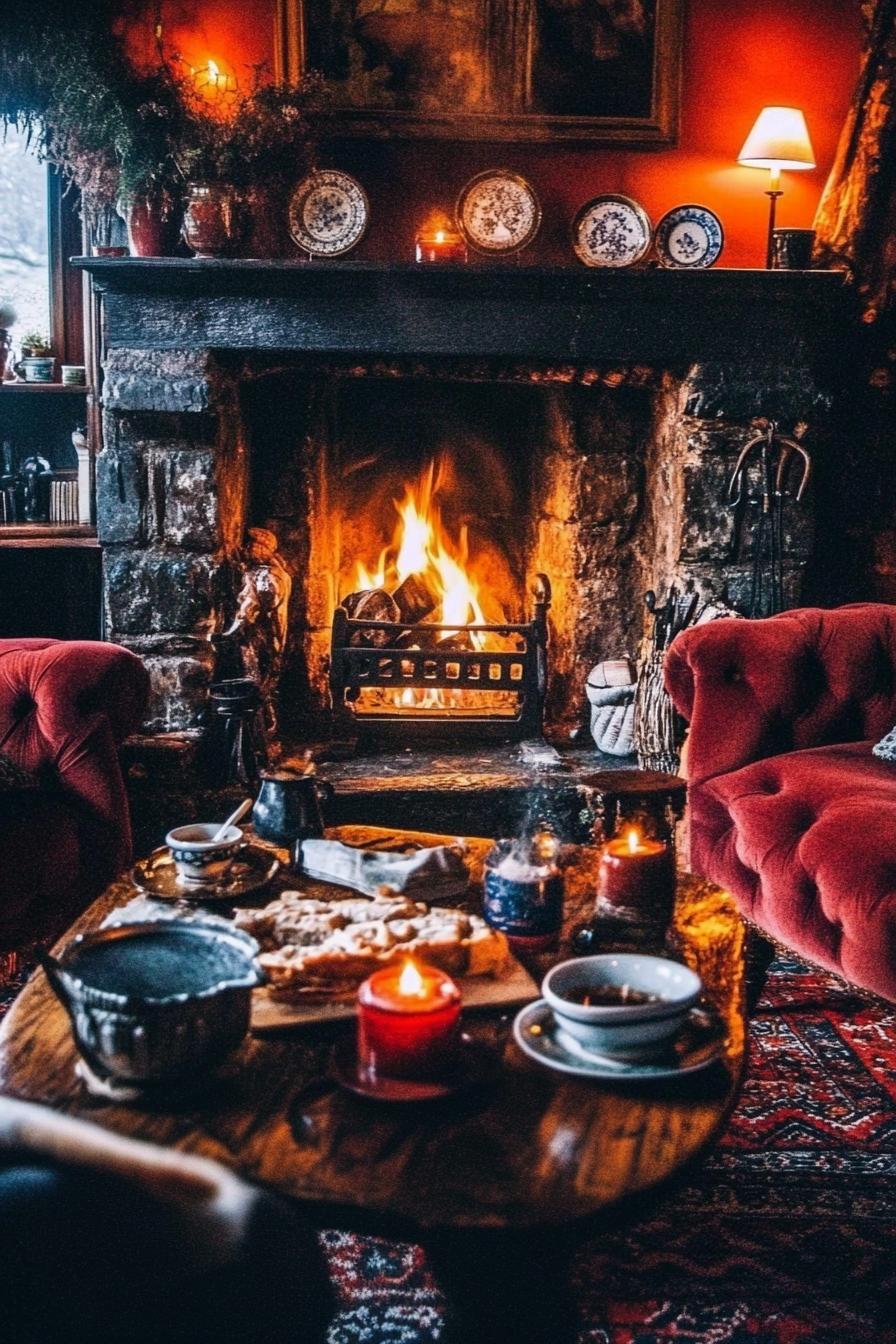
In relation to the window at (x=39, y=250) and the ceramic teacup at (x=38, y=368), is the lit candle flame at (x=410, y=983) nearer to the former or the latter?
the ceramic teacup at (x=38, y=368)

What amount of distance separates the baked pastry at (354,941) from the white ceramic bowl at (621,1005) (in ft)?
0.53

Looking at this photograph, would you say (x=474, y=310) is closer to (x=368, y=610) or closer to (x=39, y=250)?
(x=368, y=610)

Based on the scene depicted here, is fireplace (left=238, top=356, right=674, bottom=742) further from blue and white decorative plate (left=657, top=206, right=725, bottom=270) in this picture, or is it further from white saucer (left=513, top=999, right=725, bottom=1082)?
white saucer (left=513, top=999, right=725, bottom=1082)

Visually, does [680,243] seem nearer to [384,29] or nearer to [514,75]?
[514,75]

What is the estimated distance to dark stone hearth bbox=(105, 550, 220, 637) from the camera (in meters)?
3.55

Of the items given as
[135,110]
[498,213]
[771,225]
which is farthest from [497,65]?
[135,110]

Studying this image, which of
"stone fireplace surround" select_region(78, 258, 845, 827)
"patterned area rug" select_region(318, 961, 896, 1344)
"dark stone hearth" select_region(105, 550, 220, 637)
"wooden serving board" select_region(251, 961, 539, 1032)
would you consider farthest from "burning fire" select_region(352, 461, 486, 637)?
"wooden serving board" select_region(251, 961, 539, 1032)

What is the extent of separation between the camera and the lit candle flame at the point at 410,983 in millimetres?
1332

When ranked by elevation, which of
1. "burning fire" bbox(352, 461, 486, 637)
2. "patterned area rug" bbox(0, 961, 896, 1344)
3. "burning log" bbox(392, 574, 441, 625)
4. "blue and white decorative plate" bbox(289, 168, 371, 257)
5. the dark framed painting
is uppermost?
the dark framed painting

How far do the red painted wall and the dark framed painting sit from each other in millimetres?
54

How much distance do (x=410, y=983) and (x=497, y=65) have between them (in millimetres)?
3091

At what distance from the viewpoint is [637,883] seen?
5.77 feet

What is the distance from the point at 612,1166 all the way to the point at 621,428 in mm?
3001

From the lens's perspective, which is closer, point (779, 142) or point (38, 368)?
point (779, 142)
